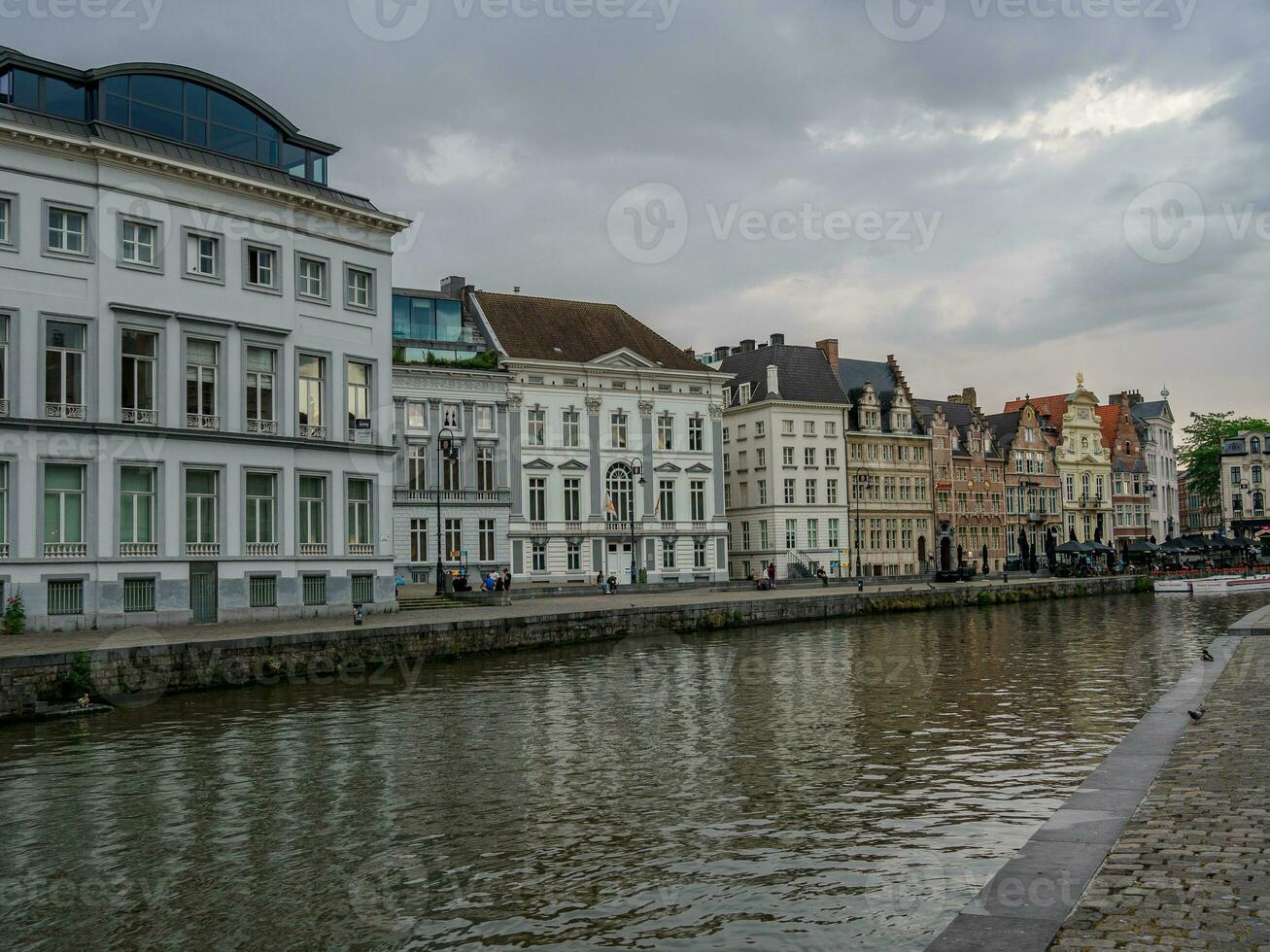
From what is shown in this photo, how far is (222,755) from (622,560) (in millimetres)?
53210

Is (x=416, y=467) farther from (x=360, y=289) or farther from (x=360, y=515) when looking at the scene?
(x=360, y=515)

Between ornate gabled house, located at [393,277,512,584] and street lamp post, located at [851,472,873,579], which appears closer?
ornate gabled house, located at [393,277,512,584]

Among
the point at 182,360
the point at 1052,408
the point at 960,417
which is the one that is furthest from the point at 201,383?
the point at 1052,408

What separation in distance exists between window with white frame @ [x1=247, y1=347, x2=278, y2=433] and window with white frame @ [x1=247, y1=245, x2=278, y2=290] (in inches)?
85.5

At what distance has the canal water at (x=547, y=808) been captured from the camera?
996 centimetres

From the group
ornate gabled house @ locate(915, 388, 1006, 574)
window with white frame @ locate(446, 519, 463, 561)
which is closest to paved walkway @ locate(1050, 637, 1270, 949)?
window with white frame @ locate(446, 519, 463, 561)

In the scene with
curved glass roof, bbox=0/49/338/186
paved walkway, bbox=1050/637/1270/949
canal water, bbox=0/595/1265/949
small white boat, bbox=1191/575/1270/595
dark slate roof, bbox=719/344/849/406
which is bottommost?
small white boat, bbox=1191/575/1270/595

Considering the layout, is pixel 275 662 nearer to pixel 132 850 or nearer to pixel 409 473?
pixel 132 850

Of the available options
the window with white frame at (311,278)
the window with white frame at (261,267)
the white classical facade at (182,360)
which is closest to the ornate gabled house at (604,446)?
the white classical facade at (182,360)

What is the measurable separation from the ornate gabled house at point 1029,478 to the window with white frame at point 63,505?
265 ft

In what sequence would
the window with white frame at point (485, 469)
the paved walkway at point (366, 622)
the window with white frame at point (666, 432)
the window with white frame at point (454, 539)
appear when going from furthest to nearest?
1. the window with white frame at point (666, 432)
2. the window with white frame at point (485, 469)
3. the window with white frame at point (454, 539)
4. the paved walkway at point (366, 622)

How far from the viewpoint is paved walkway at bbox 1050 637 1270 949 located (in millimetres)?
7309

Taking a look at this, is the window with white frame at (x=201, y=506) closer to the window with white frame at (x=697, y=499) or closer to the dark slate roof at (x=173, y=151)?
the dark slate roof at (x=173, y=151)

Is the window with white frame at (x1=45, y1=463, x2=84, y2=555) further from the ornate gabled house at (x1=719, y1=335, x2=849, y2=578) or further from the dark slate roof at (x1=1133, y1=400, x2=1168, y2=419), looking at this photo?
the dark slate roof at (x1=1133, y1=400, x2=1168, y2=419)
